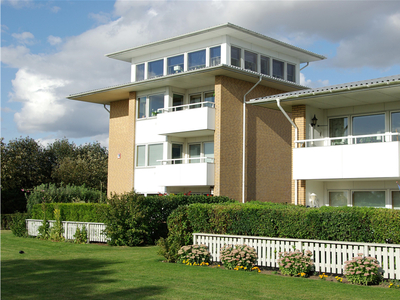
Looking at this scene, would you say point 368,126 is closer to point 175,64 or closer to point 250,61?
point 250,61

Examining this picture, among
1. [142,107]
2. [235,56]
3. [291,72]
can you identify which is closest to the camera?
[235,56]

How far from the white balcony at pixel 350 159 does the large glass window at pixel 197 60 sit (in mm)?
9632

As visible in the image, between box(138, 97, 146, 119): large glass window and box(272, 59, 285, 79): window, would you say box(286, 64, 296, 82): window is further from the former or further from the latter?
box(138, 97, 146, 119): large glass window

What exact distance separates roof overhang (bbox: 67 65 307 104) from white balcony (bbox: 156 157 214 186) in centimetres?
457

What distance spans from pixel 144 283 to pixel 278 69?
20.6 metres

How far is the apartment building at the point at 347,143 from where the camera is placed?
17.1m

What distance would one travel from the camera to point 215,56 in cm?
2617

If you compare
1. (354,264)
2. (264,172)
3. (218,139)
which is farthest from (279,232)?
(264,172)

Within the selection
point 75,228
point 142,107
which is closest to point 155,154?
point 142,107

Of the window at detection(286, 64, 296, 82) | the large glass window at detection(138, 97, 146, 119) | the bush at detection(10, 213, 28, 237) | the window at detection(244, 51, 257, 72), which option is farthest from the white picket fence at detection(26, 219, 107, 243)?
the window at detection(286, 64, 296, 82)

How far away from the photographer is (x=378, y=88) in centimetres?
1658

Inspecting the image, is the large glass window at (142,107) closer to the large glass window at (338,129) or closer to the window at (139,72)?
the window at (139,72)

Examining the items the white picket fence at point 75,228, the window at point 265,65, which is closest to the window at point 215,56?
the window at point 265,65

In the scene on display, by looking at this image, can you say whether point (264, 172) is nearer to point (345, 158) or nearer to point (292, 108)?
point (292, 108)
